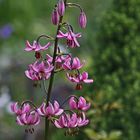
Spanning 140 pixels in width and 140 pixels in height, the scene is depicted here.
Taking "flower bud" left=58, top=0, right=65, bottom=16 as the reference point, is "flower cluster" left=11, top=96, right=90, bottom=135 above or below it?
below

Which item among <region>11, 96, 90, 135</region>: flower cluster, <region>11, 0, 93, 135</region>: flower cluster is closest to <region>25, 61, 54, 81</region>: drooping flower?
<region>11, 0, 93, 135</region>: flower cluster

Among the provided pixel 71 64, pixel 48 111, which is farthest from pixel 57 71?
pixel 48 111

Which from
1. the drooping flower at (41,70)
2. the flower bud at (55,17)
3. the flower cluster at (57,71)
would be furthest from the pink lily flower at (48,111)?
the flower bud at (55,17)

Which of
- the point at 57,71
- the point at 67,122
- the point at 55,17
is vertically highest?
the point at 55,17

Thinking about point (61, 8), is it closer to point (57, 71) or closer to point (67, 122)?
point (57, 71)

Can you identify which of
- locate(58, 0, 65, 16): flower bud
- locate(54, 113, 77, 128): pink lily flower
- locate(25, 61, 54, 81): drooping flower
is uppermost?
locate(58, 0, 65, 16): flower bud

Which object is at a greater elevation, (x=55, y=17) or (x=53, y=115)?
(x=55, y=17)

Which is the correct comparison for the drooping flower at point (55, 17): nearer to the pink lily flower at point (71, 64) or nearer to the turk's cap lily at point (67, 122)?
the pink lily flower at point (71, 64)

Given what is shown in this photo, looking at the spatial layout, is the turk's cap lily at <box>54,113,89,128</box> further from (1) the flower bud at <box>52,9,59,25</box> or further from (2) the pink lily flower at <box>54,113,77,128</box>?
(1) the flower bud at <box>52,9,59,25</box>

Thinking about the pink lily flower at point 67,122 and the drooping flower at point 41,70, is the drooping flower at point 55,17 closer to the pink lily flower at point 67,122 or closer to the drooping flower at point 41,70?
the drooping flower at point 41,70

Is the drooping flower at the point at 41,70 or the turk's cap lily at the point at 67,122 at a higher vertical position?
the drooping flower at the point at 41,70

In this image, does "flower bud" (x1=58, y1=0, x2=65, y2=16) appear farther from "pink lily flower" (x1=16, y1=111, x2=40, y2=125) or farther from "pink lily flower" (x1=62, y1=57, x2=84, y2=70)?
"pink lily flower" (x1=16, y1=111, x2=40, y2=125)

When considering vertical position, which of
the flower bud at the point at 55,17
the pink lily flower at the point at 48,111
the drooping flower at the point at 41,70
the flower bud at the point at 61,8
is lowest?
the pink lily flower at the point at 48,111
